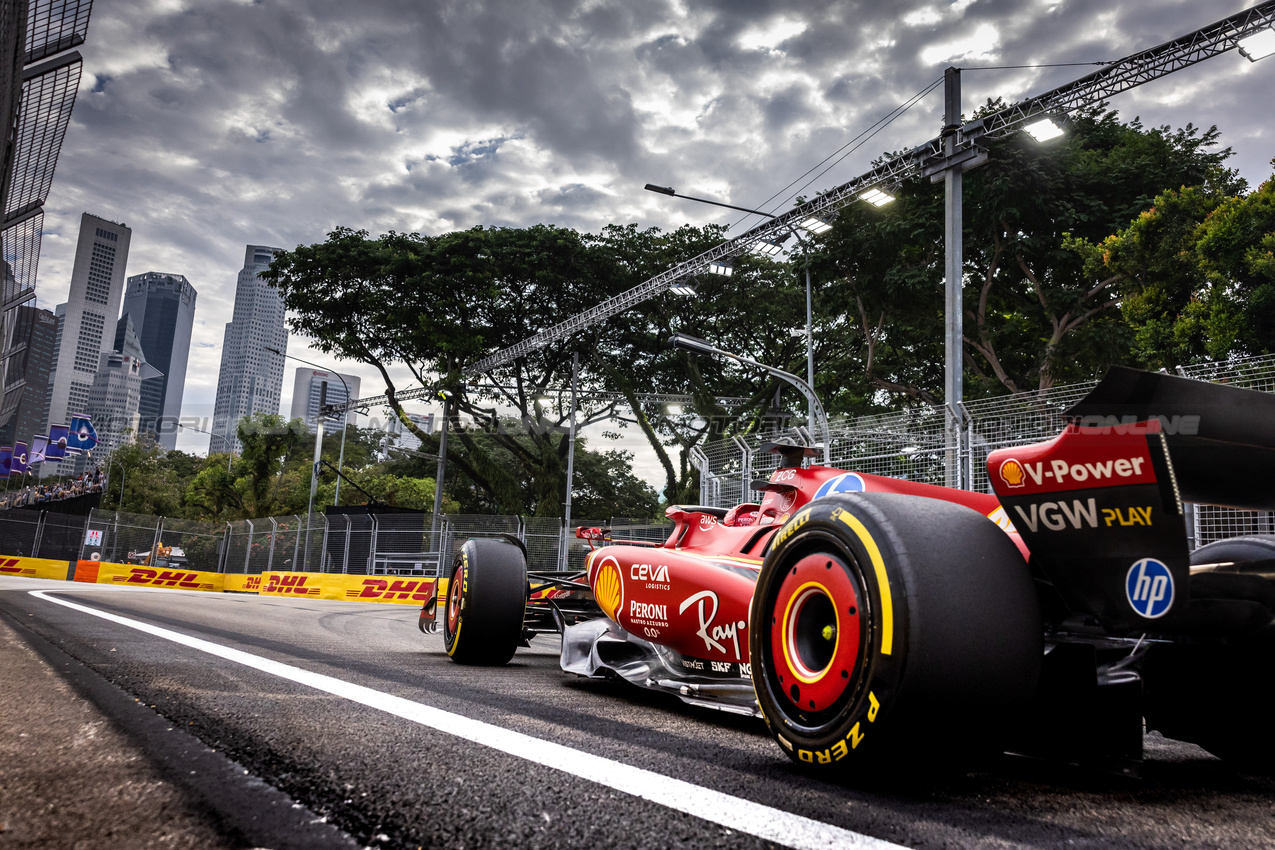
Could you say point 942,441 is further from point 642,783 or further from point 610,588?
point 642,783

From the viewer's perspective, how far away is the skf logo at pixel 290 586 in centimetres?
2095

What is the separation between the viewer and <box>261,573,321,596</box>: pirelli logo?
20.9m

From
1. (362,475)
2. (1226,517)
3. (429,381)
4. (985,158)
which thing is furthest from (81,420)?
(1226,517)

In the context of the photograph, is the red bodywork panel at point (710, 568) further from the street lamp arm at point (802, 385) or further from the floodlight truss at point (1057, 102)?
the floodlight truss at point (1057, 102)

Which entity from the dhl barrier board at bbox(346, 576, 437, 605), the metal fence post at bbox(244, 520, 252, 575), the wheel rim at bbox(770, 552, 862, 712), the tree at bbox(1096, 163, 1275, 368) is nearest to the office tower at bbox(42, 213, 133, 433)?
the metal fence post at bbox(244, 520, 252, 575)

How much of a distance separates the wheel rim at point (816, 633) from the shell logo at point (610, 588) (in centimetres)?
184

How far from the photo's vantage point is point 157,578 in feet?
76.3

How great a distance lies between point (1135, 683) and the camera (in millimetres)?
1834

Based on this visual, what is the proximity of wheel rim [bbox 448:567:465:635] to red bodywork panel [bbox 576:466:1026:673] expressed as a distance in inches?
40.9

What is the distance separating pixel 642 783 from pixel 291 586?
2246cm

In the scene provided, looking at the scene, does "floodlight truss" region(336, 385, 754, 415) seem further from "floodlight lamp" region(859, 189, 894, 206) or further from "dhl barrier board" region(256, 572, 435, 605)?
"floodlight lamp" region(859, 189, 894, 206)

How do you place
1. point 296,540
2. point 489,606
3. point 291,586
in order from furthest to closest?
point 296,540 → point 291,586 → point 489,606

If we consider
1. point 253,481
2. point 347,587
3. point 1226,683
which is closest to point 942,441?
point 1226,683

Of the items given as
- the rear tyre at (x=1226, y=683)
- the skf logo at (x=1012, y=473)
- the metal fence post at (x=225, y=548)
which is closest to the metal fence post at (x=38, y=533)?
the metal fence post at (x=225, y=548)
